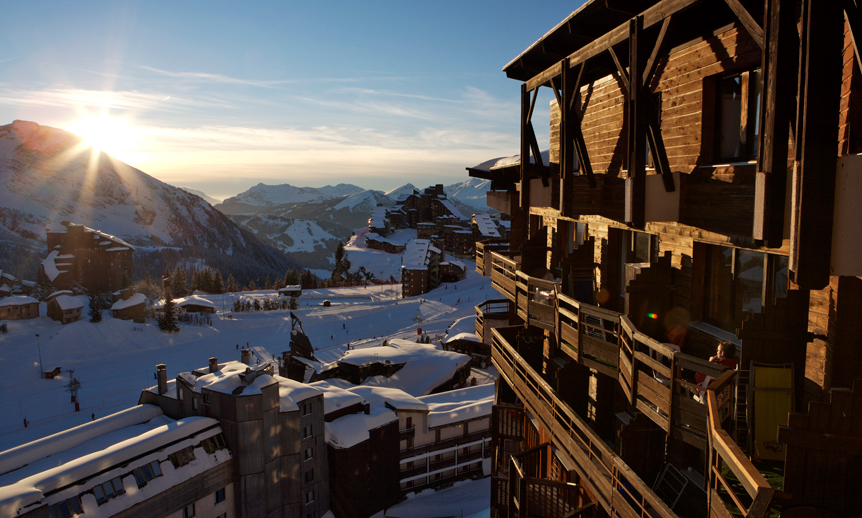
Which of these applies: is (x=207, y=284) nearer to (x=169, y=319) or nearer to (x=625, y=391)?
(x=169, y=319)

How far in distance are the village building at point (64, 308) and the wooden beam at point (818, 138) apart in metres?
70.8

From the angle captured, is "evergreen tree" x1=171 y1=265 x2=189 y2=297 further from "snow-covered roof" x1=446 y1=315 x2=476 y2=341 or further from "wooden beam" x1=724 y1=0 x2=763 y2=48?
"wooden beam" x1=724 y1=0 x2=763 y2=48

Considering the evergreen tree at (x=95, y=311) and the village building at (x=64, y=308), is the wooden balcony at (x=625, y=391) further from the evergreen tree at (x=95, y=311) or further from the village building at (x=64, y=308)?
the village building at (x=64, y=308)

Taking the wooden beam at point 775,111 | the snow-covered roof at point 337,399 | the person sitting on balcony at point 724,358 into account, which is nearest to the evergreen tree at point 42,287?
the snow-covered roof at point 337,399

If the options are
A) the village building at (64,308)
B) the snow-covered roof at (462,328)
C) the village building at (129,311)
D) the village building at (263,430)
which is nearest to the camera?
the village building at (263,430)

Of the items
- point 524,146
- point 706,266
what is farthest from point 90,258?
point 706,266

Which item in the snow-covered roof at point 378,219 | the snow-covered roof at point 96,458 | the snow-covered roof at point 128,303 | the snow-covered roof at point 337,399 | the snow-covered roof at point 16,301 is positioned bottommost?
the snow-covered roof at point 128,303

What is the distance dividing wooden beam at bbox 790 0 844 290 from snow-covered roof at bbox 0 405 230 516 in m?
19.1

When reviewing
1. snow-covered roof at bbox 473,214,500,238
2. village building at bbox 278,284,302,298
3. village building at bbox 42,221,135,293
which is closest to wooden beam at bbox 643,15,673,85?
village building at bbox 278,284,302,298

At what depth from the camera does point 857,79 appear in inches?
174

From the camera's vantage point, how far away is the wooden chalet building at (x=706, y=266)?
397 cm

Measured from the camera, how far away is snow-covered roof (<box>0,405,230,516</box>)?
1455cm

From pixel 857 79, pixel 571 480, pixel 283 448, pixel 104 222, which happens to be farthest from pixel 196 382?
pixel 104 222

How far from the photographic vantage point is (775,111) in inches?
169
